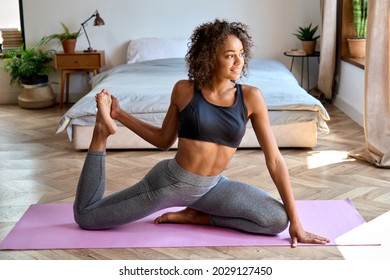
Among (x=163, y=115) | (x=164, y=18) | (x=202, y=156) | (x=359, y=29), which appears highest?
(x=164, y=18)

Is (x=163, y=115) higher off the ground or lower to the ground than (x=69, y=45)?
lower

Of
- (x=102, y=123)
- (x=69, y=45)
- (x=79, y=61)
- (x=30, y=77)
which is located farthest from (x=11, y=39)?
(x=102, y=123)

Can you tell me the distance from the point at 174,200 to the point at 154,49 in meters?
3.83

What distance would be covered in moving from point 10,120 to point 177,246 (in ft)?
11.7

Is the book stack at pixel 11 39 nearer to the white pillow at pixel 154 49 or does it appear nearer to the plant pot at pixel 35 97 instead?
the plant pot at pixel 35 97

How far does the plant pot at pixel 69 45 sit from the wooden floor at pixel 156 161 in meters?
1.32

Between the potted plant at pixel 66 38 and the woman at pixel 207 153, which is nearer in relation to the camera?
the woman at pixel 207 153

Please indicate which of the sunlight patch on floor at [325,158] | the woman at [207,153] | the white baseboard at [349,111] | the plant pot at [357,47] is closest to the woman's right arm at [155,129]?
the woman at [207,153]

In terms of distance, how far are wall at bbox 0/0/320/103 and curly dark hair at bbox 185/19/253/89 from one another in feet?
13.1

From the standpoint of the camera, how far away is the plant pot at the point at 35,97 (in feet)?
20.8

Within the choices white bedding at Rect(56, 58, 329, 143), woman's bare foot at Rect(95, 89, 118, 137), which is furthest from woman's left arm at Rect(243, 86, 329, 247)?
white bedding at Rect(56, 58, 329, 143)

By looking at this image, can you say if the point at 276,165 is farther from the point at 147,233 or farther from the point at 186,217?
the point at 147,233

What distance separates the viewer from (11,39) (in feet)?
22.2

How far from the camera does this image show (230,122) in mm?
2639
